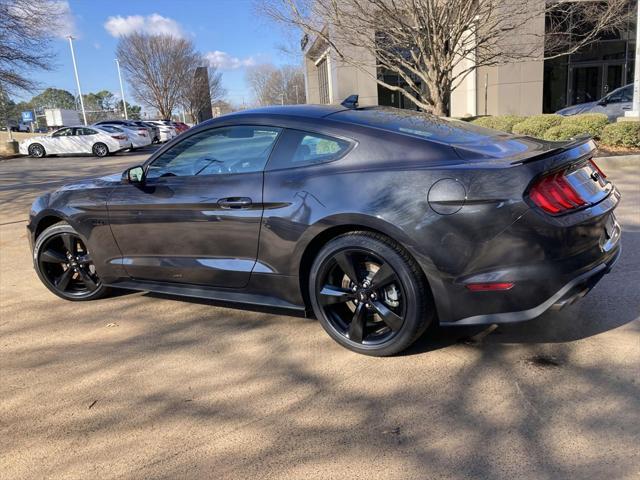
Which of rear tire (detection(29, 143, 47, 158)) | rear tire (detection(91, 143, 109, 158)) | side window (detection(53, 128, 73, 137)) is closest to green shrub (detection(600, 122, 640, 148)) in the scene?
rear tire (detection(91, 143, 109, 158))

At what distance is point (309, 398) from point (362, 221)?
1.02 m

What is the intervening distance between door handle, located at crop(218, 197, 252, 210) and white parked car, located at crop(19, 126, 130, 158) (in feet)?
73.4

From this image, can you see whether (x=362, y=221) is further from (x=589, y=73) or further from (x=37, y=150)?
(x=589, y=73)

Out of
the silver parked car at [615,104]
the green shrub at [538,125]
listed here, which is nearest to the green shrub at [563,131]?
the green shrub at [538,125]

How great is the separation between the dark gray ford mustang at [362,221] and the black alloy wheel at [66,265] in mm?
249

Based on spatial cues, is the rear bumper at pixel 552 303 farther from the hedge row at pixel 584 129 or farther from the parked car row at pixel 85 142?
the parked car row at pixel 85 142

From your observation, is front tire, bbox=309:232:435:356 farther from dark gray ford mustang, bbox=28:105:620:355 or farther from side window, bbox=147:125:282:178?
side window, bbox=147:125:282:178

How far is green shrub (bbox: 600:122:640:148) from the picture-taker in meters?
11.2

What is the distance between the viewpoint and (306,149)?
3459mm

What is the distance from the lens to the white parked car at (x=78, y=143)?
23.9 meters

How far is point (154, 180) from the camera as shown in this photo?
401cm

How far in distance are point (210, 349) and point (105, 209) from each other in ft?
4.79


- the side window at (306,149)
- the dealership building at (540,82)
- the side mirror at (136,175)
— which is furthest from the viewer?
the dealership building at (540,82)

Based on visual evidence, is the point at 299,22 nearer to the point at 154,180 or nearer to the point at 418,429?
the point at 154,180
